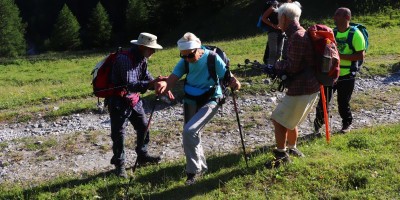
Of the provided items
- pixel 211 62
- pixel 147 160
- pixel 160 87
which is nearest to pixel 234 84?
pixel 211 62

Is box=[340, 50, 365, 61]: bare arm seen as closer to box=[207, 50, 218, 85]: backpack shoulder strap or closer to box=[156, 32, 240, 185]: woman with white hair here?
box=[156, 32, 240, 185]: woman with white hair

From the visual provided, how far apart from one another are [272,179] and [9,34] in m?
53.9

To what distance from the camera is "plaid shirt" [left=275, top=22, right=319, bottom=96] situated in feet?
20.7

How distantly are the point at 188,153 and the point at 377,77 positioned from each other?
8.82 meters

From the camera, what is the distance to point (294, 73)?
6.52 meters

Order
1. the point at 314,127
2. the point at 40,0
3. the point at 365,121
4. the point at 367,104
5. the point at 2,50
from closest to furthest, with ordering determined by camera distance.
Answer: the point at 314,127 < the point at 365,121 < the point at 367,104 < the point at 2,50 < the point at 40,0

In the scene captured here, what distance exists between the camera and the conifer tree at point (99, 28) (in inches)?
2189

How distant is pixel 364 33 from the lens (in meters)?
8.54

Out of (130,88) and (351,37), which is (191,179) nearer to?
(130,88)

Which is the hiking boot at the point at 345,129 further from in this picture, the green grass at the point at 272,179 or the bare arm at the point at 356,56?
the bare arm at the point at 356,56

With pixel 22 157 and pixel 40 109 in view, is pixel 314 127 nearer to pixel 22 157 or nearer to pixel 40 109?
pixel 22 157

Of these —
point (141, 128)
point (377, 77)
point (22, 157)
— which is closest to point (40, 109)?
point (22, 157)

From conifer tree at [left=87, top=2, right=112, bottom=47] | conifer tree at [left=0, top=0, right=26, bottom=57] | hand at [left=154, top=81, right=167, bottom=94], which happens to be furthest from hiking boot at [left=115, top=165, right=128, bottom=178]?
conifer tree at [left=0, top=0, right=26, bottom=57]

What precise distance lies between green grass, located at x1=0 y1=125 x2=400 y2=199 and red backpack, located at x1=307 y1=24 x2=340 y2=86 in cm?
141
